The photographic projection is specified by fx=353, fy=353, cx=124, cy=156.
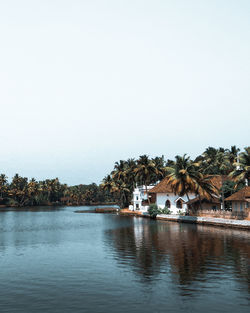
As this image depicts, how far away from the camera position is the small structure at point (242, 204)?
5513 cm

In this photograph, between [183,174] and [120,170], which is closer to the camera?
[183,174]

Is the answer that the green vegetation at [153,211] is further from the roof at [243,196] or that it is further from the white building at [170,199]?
the roof at [243,196]

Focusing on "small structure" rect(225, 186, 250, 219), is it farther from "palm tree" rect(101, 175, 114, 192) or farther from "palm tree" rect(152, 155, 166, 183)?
"palm tree" rect(101, 175, 114, 192)

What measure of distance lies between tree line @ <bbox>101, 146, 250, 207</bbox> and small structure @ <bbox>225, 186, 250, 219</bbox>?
2.94 metres

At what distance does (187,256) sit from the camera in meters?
30.7

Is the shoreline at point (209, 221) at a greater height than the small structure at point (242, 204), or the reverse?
the small structure at point (242, 204)

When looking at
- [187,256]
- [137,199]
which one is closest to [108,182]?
[137,199]

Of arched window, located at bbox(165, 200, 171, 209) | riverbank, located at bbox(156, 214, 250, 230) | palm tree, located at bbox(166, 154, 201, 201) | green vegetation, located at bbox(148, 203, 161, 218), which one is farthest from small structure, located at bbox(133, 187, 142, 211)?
palm tree, located at bbox(166, 154, 201, 201)

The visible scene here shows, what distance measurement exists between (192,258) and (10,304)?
16.5 metres

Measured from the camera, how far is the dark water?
57.4 feet

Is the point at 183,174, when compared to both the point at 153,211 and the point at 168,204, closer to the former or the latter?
the point at 153,211

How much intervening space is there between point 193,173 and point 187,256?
36821mm

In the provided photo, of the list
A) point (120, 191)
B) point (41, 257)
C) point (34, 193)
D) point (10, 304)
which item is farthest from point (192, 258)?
point (34, 193)

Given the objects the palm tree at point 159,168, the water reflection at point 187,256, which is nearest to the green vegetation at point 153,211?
the palm tree at point 159,168
